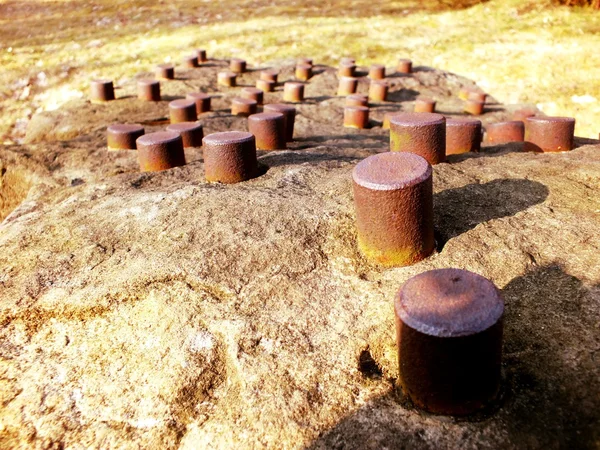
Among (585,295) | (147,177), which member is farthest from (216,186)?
(585,295)

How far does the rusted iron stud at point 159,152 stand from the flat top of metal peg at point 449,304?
3.27 meters

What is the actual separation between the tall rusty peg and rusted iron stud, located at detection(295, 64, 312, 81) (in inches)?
325

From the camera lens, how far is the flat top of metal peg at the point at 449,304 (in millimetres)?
2027

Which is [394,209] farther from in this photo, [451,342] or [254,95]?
[254,95]

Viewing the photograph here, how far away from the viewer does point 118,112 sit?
313 inches

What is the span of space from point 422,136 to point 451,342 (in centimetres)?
255

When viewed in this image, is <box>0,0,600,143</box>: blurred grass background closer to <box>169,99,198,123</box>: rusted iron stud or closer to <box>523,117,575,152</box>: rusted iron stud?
<box>523,117,575,152</box>: rusted iron stud

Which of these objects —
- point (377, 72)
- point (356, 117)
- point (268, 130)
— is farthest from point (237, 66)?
point (268, 130)

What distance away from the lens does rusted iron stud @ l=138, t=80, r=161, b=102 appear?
834 cm

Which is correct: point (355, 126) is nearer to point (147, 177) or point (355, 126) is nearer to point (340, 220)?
point (147, 177)

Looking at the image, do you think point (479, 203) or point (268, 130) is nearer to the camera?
point (479, 203)

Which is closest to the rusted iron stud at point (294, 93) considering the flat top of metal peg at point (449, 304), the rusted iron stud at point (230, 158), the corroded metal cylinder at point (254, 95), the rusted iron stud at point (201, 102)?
the corroded metal cylinder at point (254, 95)

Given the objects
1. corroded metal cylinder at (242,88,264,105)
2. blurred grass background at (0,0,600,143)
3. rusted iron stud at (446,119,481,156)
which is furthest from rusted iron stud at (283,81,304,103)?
rusted iron stud at (446,119,481,156)

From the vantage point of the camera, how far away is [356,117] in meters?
7.41
